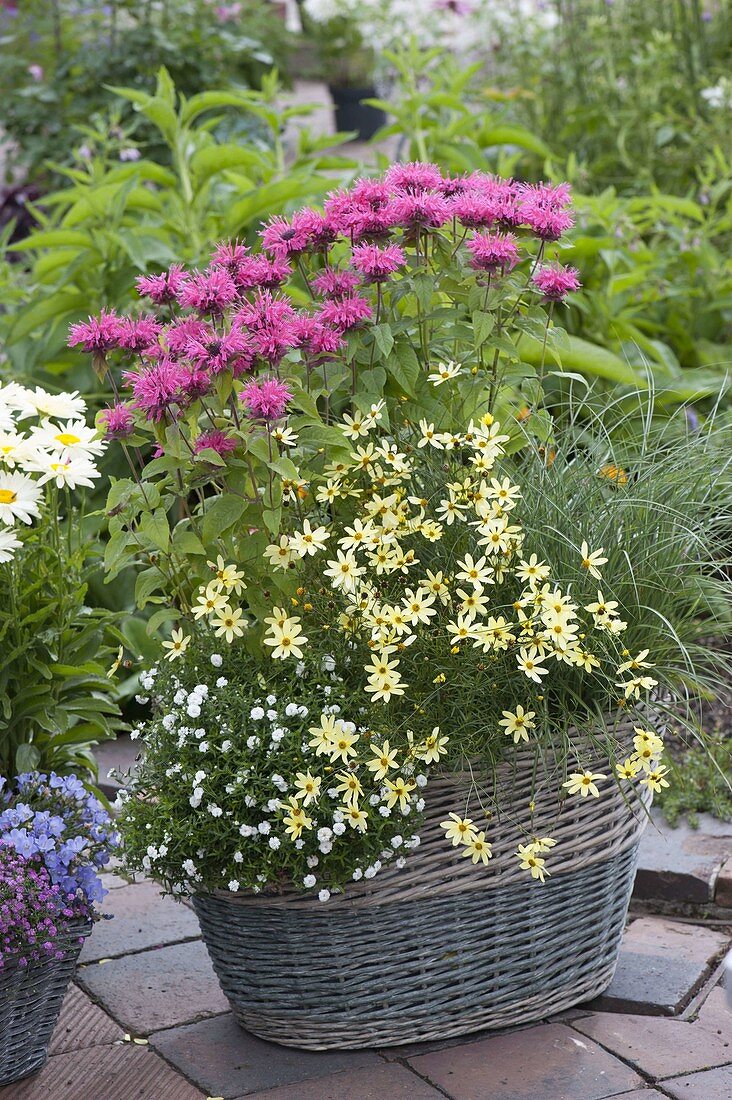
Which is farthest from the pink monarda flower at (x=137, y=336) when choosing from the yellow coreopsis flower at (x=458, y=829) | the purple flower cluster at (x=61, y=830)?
the yellow coreopsis flower at (x=458, y=829)

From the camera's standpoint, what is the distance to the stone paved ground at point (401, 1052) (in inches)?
77.7

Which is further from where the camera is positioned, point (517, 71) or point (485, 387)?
point (517, 71)

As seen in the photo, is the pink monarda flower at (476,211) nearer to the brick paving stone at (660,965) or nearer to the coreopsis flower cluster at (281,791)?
the coreopsis flower cluster at (281,791)

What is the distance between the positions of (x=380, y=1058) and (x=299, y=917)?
30 centimetres

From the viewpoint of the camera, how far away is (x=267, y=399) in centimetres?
183

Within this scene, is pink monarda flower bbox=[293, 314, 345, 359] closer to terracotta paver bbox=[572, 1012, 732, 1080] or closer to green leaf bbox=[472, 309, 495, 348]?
green leaf bbox=[472, 309, 495, 348]

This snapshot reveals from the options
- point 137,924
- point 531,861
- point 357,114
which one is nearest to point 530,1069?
point 531,861

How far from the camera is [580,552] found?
1.99m

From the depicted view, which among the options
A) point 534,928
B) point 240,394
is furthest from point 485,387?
point 534,928

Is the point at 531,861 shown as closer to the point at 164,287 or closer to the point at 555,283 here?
the point at 555,283

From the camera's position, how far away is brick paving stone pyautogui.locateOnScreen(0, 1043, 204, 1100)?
199 centimetres

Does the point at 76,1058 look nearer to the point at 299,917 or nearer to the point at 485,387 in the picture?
the point at 299,917

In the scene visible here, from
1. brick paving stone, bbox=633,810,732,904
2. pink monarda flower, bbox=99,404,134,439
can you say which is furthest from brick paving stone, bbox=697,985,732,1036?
pink monarda flower, bbox=99,404,134,439

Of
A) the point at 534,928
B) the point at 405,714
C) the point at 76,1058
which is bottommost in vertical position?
the point at 76,1058
